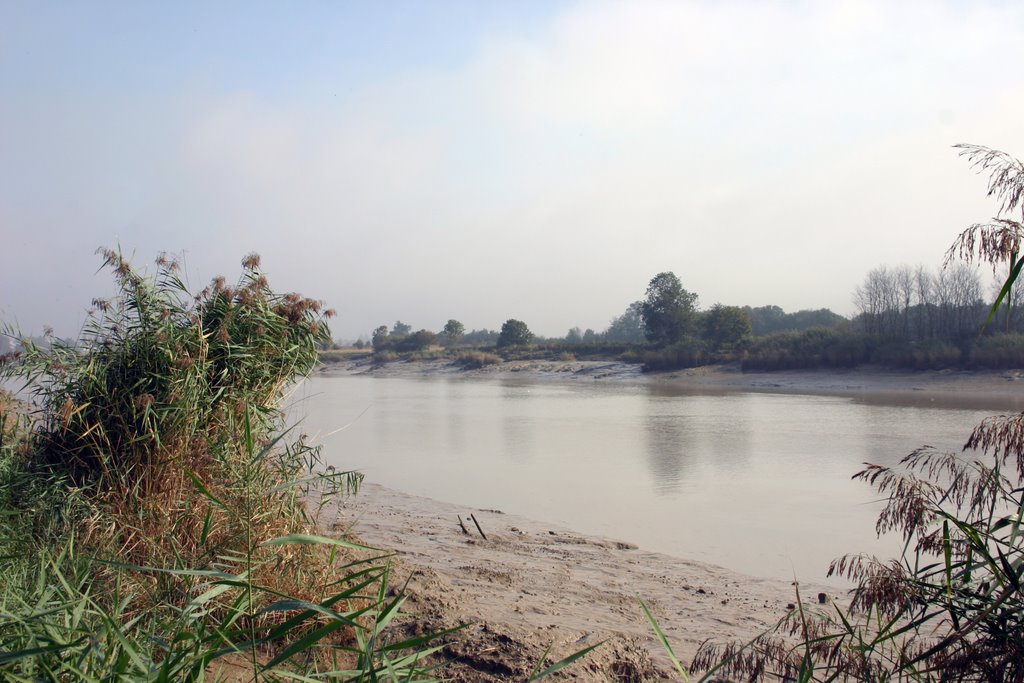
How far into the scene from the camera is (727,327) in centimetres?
4206

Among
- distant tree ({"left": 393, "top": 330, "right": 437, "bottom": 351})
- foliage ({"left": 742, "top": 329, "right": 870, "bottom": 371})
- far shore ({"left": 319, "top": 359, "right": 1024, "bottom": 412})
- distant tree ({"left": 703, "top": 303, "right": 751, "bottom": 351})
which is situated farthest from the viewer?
distant tree ({"left": 393, "top": 330, "right": 437, "bottom": 351})

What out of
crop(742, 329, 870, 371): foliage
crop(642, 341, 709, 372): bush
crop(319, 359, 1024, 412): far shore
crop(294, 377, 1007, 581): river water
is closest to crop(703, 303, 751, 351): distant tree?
crop(642, 341, 709, 372): bush

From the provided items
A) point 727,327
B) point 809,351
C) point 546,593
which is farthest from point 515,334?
point 546,593

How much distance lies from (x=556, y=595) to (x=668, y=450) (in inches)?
345

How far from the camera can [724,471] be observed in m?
12.0

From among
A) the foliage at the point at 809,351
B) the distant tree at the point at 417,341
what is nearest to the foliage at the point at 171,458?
the foliage at the point at 809,351

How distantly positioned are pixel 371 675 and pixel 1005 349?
97.8 ft

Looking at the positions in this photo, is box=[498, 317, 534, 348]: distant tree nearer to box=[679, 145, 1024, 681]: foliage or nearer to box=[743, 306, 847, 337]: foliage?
box=[743, 306, 847, 337]: foliage

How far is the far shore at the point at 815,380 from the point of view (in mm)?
23641

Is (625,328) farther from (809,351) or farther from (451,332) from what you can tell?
(809,351)

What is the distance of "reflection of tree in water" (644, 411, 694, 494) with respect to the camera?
1139 cm

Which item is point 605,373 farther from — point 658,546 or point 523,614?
point 523,614

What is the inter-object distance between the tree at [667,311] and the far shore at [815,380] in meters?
6.68

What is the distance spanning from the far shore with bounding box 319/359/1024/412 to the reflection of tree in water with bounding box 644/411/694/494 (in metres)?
7.48
